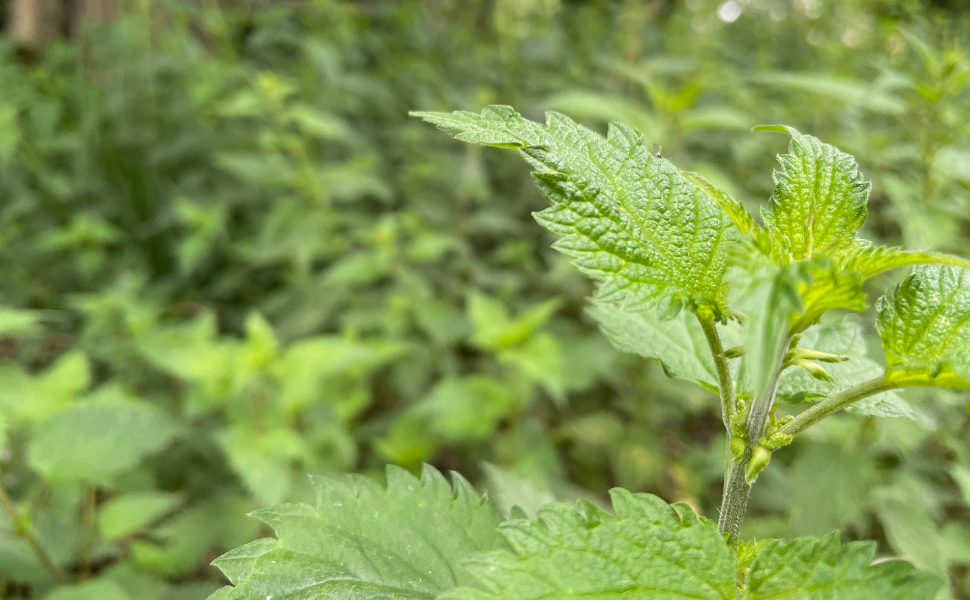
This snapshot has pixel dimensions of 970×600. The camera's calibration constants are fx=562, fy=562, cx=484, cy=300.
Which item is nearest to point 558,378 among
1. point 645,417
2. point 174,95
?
point 645,417

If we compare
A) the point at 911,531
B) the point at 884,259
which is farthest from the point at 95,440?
the point at 911,531

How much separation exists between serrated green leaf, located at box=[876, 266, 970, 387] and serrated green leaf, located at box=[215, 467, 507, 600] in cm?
42

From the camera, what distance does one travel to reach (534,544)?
48 cm

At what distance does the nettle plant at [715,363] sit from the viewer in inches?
18.5

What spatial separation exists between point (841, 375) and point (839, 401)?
7.1 inches

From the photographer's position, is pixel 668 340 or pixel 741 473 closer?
pixel 741 473

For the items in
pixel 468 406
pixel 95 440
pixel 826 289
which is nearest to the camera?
pixel 826 289

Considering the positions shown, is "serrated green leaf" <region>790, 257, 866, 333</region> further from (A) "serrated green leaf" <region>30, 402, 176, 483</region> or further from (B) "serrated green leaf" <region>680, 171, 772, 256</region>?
(A) "serrated green leaf" <region>30, 402, 176, 483</region>

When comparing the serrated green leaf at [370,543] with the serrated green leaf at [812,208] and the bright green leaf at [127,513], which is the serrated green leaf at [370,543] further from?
the bright green leaf at [127,513]

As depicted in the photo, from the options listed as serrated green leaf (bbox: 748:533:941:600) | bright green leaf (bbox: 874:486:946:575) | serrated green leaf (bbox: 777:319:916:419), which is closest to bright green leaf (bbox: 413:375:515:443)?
bright green leaf (bbox: 874:486:946:575)

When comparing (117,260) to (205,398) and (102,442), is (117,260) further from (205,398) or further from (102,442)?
(102,442)

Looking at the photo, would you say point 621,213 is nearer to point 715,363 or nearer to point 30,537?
point 715,363

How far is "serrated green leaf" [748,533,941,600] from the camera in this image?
0.46 meters

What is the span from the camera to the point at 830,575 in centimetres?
48
